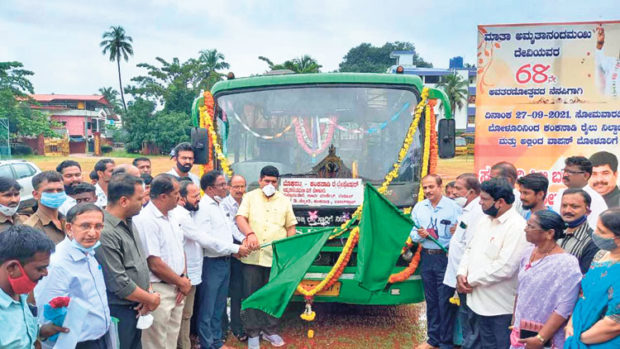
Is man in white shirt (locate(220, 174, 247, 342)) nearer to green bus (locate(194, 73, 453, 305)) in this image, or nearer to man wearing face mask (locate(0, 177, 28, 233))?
green bus (locate(194, 73, 453, 305))

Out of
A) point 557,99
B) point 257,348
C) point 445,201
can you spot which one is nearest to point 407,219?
point 445,201

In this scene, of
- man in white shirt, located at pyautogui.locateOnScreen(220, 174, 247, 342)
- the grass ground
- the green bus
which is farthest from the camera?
the grass ground

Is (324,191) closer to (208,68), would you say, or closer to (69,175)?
(69,175)

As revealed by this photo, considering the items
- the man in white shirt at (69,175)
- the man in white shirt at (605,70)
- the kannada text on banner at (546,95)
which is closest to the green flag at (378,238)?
the kannada text on banner at (546,95)

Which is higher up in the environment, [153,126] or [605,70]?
[153,126]

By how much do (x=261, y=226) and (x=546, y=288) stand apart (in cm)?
275

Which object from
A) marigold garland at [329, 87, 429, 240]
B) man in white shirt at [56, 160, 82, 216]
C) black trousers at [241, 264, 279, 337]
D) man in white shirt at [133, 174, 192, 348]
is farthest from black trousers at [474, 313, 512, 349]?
man in white shirt at [56, 160, 82, 216]

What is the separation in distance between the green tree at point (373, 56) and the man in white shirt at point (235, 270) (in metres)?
84.8

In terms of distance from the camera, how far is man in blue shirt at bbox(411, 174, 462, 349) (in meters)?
4.79

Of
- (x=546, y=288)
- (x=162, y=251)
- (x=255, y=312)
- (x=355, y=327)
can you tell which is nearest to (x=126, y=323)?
(x=162, y=251)

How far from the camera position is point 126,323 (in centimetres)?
333

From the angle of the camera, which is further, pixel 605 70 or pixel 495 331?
pixel 605 70

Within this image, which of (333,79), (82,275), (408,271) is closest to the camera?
(82,275)

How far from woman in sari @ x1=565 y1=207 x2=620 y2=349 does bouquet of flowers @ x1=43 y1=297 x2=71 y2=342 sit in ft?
9.56
